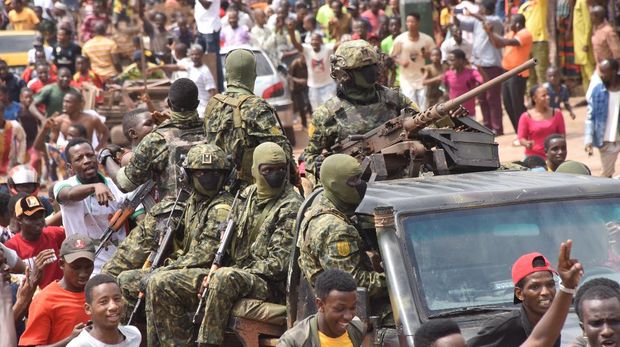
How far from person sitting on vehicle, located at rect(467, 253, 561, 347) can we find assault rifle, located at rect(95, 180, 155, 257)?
4164 millimetres

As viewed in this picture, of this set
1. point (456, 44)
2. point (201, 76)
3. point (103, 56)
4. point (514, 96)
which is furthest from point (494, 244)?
point (103, 56)

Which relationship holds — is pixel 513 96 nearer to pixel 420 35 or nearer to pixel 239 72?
pixel 420 35

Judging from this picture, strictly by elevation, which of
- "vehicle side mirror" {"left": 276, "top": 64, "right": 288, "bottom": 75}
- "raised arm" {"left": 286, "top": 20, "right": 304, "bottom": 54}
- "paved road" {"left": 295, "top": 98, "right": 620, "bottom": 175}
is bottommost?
"paved road" {"left": 295, "top": 98, "right": 620, "bottom": 175}

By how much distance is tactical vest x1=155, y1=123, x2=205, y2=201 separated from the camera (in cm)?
967

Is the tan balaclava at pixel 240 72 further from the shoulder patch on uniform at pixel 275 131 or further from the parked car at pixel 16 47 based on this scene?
the parked car at pixel 16 47

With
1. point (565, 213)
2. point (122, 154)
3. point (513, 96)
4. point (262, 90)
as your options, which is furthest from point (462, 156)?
point (262, 90)

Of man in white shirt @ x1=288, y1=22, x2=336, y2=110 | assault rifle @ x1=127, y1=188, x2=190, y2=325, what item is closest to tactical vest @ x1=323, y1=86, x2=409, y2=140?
assault rifle @ x1=127, y1=188, x2=190, y2=325

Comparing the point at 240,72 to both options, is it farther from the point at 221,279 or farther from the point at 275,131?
the point at 221,279

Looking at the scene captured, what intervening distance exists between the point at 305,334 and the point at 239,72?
3504 mm

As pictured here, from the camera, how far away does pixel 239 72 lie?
32.0 feet

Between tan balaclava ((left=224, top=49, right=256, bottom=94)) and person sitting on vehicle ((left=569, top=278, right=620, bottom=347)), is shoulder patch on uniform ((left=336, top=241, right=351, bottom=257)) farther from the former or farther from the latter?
tan balaclava ((left=224, top=49, right=256, bottom=94))

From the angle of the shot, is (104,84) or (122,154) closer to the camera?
(122,154)

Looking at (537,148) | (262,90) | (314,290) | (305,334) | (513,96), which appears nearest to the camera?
(305,334)

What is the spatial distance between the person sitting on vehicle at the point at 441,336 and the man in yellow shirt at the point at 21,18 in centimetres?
2505
